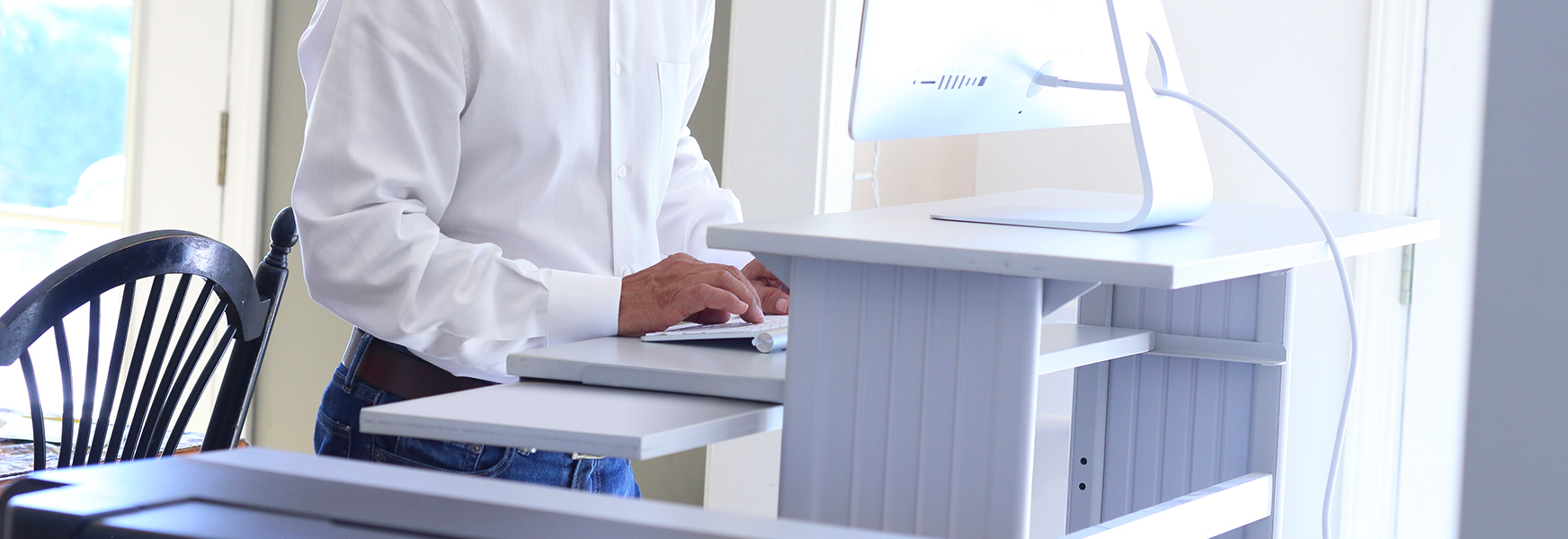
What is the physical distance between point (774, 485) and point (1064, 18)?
4.04 feet

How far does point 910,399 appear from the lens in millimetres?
730

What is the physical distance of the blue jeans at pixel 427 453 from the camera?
106 cm

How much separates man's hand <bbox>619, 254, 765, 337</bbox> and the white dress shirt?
0.07ft

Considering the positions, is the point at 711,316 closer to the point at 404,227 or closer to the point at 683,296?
the point at 683,296

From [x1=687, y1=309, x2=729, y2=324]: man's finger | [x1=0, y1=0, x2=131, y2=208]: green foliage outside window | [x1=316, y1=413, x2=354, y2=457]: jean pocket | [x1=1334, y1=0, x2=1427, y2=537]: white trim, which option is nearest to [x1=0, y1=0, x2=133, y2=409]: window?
[x1=0, y1=0, x2=131, y2=208]: green foliage outside window

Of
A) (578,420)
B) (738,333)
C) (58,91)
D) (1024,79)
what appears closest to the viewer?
(578,420)

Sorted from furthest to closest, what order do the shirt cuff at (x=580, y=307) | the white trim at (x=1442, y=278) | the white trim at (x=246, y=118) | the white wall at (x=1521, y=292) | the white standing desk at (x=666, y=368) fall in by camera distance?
the white trim at (x=246, y=118), the white trim at (x=1442, y=278), the shirt cuff at (x=580, y=307), the white standing desk at (x=666, y=368), the white wall at (x=1521, y=292)

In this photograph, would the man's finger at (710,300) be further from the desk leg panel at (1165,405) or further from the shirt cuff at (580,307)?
the desk leg panel at (1165,405)

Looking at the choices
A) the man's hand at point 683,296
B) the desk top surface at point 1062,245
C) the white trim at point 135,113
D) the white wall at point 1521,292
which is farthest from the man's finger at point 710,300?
the white trim at point 135,113

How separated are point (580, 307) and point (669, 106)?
1.13ft

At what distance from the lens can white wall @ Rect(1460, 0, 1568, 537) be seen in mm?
273

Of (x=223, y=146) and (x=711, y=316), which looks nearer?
(x=711, y=316)

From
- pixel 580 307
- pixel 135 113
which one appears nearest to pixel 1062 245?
pixel 580 307

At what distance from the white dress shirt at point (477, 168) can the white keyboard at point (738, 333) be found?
0.08 metres
